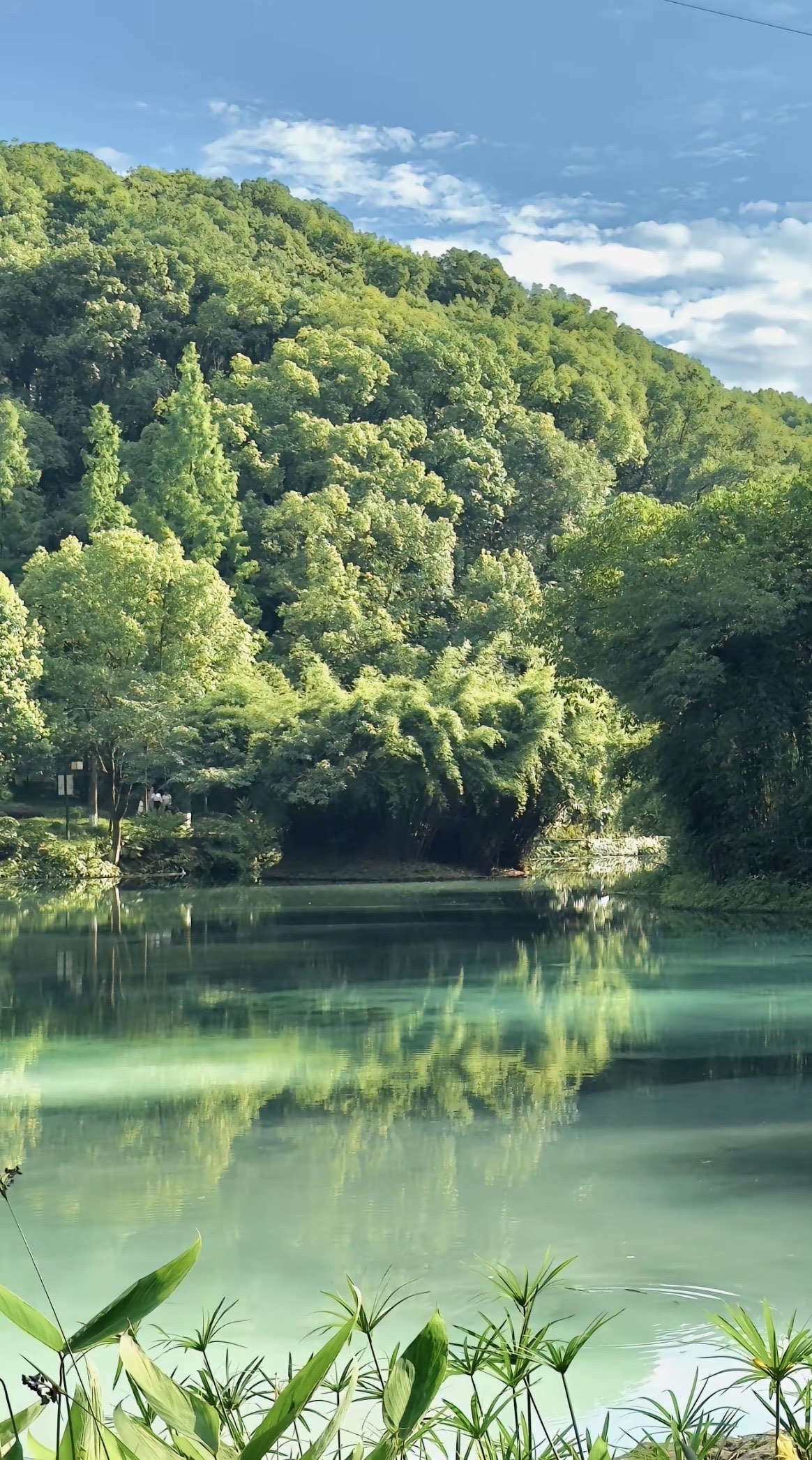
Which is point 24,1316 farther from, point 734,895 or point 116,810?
point 116,810

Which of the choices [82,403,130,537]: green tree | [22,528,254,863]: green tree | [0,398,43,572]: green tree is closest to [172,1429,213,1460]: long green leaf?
[22,528,254,863]: green tree

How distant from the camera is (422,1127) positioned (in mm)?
8078

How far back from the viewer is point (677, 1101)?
8.60 meters

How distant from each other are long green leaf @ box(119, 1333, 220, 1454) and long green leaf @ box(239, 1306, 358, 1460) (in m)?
0.11

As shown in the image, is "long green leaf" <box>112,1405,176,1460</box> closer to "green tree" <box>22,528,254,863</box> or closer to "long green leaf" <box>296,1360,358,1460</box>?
"long green leaf" <box>296,1360,358,1460</box>

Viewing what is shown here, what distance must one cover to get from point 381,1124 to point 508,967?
712cm

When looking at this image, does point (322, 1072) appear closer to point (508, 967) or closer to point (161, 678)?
point (508, 967)

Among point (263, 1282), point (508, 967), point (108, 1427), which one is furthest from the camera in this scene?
point (508, 967)

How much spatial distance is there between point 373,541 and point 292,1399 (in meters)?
44.5

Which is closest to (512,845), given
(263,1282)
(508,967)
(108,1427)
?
(508,967)

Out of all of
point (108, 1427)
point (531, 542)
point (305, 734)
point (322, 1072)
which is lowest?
point (322, 1072)

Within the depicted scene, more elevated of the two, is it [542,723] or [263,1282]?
[542,723]

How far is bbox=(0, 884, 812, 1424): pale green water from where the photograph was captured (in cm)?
541

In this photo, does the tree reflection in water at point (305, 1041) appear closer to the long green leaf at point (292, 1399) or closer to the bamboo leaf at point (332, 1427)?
the bamboo leaf at point (332, 1427)
